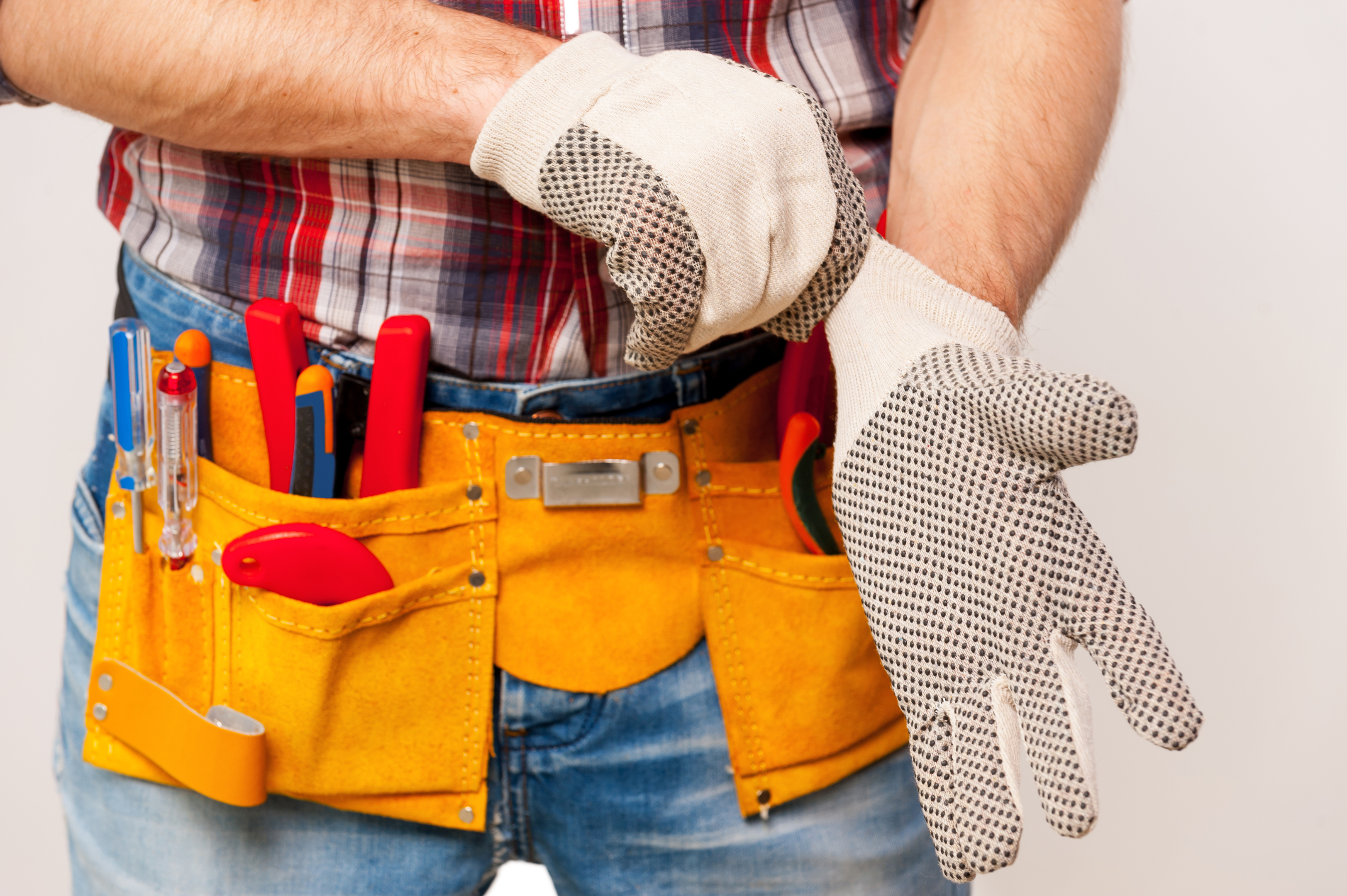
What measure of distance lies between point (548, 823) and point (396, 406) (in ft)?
1.12

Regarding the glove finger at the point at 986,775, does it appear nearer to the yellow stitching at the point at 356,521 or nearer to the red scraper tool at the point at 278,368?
the yellow stitching at the point at 356,521

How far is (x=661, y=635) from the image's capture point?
0.86 m

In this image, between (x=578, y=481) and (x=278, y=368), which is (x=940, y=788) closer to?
(x=578, y=481)

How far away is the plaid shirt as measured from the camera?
0.80 meters

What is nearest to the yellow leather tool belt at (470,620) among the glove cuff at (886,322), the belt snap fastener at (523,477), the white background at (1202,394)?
the belt snap fastener at (523,477)

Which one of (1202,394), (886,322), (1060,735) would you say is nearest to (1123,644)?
(1060,735)

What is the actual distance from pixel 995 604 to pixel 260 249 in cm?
56

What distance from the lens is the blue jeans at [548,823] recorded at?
2.81ft

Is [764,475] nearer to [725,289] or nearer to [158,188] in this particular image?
[725,289]

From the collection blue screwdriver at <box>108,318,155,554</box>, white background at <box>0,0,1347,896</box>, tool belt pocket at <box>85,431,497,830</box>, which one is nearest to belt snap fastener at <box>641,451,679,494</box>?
tool belt pocket at <box>85,431,497,830</box>

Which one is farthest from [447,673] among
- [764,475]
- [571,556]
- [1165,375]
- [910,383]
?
[1165,375]

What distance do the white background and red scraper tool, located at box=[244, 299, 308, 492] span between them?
1017 millimetres

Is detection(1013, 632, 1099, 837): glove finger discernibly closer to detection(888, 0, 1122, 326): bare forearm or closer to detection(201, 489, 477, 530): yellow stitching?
detection(888, 0, 1122, 326): bare forearm

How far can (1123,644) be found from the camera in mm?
629
